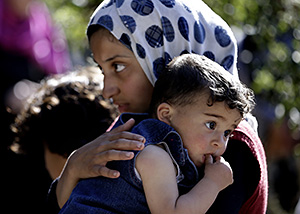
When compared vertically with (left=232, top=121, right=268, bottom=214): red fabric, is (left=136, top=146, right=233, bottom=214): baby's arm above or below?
above

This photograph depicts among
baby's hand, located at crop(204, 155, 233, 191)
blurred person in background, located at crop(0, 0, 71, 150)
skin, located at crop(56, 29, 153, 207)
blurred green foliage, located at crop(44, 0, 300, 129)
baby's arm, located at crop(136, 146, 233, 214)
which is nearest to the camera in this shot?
baby's arm, located at crop(136, 146, 233, 214)

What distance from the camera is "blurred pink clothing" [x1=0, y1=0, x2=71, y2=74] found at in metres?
5.01

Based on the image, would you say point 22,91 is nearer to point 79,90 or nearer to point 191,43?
point 79,90

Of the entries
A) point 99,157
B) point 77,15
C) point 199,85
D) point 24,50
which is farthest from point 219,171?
point 24,50

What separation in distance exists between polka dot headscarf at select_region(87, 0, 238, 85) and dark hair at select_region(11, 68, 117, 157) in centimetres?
88

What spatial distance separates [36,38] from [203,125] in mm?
3426

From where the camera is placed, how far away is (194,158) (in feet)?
6.97

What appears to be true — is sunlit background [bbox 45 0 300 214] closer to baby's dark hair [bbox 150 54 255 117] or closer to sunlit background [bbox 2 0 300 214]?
sunlit background [bbox 2 0 300 214]

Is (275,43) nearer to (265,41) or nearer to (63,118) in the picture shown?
(265,41)

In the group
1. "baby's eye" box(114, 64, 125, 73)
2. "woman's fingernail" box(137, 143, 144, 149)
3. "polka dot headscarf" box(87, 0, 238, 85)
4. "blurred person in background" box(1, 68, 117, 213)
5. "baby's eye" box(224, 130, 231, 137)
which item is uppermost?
"polka dot headscarf" box(87, 0, 238, 85)

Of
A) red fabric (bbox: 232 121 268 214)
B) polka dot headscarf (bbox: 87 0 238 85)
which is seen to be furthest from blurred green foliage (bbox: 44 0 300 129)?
red fabric (bbox: 232 121 268 214)

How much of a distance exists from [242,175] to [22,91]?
2.90 metres

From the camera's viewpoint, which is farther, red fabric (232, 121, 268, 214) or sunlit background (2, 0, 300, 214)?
sunlit background (2, 0, 300, 214)

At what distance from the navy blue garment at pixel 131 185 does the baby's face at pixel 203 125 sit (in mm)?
43
